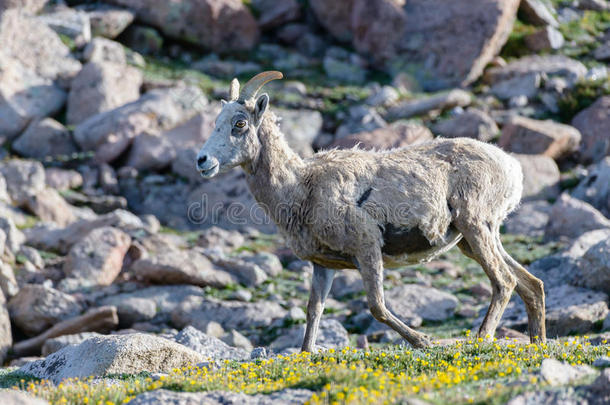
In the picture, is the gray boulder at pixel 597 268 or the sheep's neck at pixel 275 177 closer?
the sheep's neck at pixel 275 177

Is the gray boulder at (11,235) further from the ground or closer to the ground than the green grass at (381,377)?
closer to the ground

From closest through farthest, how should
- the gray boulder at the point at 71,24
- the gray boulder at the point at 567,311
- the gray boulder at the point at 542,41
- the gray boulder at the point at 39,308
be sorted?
the gray boulder at the point at 567,311 → the gray boulder at the point at 39,308 → the gray boulder at the point at 71,24 → the gray boulder at the point at 542,41

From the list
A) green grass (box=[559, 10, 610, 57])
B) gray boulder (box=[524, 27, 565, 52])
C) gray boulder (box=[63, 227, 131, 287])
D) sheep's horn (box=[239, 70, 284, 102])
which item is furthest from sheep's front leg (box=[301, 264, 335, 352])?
green grass (box=[559, 10, 610, 57])

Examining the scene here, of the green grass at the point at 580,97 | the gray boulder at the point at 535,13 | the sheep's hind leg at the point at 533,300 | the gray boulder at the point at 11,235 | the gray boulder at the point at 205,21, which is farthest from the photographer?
the gray boulder at the point at 535,13

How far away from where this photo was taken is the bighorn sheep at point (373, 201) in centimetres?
1075

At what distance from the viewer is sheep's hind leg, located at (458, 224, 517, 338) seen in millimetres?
11117

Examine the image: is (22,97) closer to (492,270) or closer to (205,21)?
(205,21)

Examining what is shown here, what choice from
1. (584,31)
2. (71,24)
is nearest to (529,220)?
(584,31)

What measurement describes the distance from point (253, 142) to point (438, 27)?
2350 cm

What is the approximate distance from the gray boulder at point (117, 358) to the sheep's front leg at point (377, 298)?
262cm

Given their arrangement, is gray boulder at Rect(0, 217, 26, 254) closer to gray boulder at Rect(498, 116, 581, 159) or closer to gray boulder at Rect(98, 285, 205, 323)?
gray boulder at Rect(98, 285, 205, 323)

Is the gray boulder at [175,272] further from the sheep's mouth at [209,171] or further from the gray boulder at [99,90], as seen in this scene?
the gray boulder at [99,90]

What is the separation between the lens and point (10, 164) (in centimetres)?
2445

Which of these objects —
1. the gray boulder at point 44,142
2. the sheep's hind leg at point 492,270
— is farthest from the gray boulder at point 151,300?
the gray boulder at point 44,142
